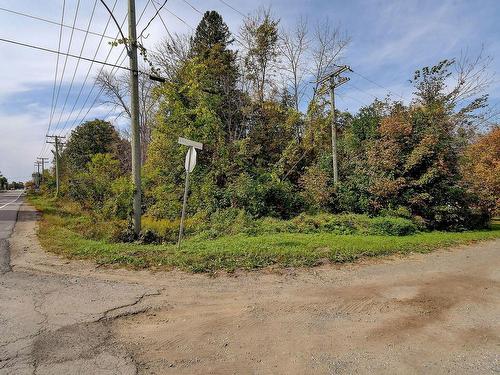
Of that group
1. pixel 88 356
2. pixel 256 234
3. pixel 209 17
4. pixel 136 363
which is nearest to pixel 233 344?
pixel 136 363

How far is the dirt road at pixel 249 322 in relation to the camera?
3.46 meters

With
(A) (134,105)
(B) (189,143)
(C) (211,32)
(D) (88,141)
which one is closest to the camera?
(B) (189,143)

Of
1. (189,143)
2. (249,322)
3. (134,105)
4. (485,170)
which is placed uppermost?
(134,105)

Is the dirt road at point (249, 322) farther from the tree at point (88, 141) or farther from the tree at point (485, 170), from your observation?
the tree at point (88, 141)

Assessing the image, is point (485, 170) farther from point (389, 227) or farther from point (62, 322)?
point (62, 322)

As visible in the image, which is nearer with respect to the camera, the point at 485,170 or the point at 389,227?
the point at 389,227

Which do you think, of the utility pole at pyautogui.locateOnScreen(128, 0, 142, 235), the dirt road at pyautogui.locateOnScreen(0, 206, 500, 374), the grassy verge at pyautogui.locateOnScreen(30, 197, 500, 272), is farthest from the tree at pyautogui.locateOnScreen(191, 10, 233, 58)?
the dirt road at pyautogui.locateOnScreen(0, 206, 500, 374)

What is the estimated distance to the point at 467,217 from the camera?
1471cm

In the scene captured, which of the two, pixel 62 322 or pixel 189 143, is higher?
pixel 189 143

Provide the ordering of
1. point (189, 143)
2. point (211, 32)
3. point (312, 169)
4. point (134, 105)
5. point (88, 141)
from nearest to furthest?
point (189, 143) < point (134, 105) < point (312, 169) < point (211, 32) < point (88, 141)

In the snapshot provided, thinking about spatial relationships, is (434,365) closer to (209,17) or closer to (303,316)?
(303,316)

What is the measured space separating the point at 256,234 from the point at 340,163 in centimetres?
882

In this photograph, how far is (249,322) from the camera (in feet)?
14.6

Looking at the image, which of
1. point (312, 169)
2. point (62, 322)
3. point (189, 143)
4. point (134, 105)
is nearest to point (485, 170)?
point (312, 169)
